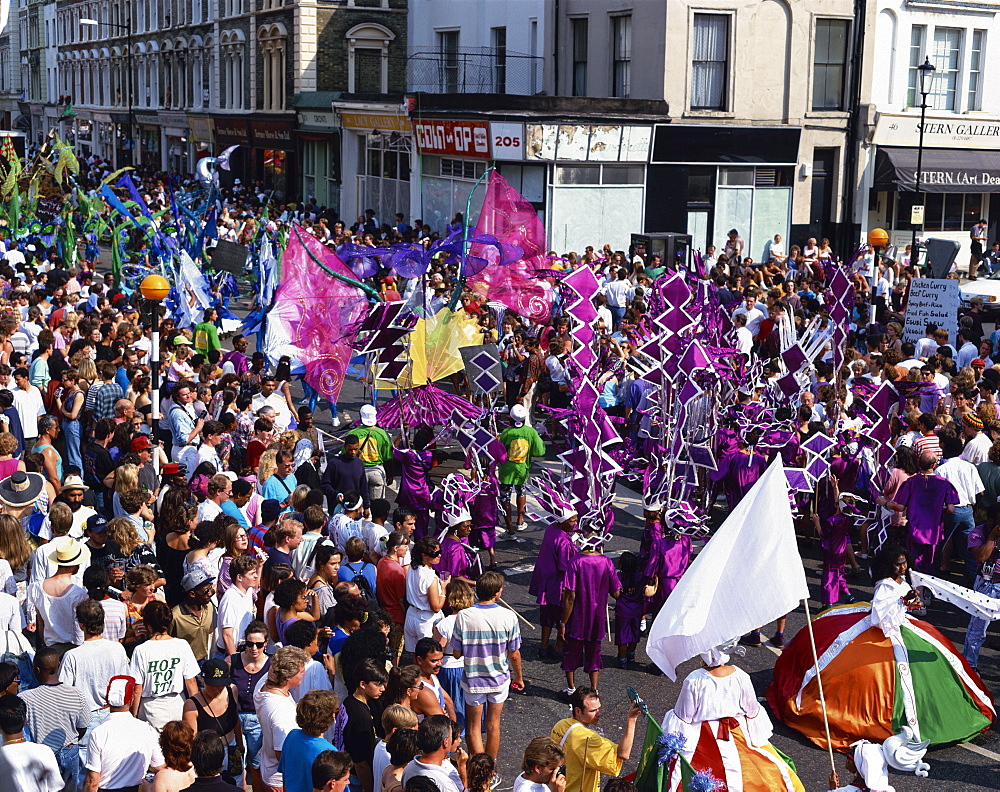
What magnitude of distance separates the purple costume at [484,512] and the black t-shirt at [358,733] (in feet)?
14.9

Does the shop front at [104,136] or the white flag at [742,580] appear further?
the shop front at [104,136]

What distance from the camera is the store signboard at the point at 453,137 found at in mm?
28623

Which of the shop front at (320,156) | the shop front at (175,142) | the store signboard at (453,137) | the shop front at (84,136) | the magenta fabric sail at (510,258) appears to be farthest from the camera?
the shop front at (84,136)

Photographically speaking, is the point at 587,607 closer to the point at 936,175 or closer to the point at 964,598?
the point at 964,598

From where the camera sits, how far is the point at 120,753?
611 centimetres

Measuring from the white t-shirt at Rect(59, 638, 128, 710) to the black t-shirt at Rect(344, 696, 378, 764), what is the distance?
1223mm

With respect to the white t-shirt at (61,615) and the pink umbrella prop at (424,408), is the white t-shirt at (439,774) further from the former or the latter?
the pink umbrella prop at (424,408)

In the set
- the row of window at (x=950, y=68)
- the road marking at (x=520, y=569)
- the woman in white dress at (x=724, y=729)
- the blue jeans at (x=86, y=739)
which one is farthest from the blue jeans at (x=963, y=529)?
the row of window at (x=950, y=68)

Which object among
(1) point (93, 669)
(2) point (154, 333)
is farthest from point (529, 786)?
(2) point (154, 333)

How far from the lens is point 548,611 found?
950 cm

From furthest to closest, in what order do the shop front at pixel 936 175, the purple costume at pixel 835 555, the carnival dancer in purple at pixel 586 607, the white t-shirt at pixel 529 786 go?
the shop front at pixel 936 175 → the purple costume at pixel 835 555 → the carnival dancer in purple at pixel 586 607 → the white t-shirt at pixel 529 786

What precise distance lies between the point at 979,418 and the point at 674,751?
6710 millimetres

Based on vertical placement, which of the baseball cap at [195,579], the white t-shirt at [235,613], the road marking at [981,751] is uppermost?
the baseball cap at [195,579]

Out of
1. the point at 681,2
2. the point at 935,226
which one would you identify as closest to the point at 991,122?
the point at 935,226
